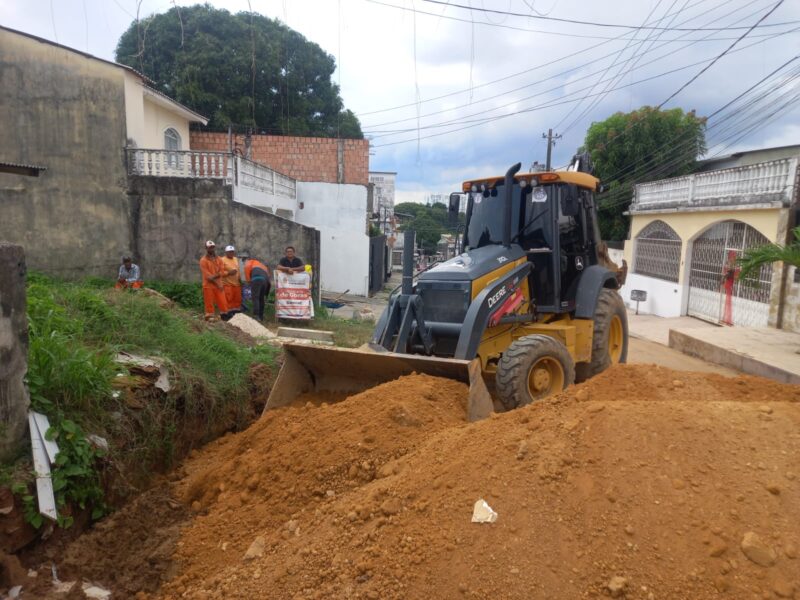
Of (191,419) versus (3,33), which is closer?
(191,419)

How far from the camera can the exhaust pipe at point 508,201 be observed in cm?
591

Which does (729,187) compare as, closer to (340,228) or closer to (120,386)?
(340,228)

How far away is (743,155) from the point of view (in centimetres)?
2222

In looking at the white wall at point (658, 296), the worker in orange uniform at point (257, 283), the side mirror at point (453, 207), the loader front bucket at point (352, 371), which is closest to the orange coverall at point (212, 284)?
the worker in orange uniform at point (257, 283)

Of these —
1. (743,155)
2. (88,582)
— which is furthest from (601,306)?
(743,155)

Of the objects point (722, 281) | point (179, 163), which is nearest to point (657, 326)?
point (722, 281)

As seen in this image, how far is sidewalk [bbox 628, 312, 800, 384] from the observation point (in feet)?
27.9

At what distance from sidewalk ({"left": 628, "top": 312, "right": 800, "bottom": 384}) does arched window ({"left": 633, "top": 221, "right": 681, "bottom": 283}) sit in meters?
5.31

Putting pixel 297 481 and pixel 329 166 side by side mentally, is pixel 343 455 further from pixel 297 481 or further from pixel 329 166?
pixel 329 166

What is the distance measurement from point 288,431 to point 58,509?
143 cm

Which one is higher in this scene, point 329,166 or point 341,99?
point 341,99

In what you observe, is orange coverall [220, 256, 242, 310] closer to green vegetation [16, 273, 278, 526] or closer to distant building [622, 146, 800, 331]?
green vegetation [16, 273, 278, 526]

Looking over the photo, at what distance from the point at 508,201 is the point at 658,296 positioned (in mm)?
14642

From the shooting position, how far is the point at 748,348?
981cm
